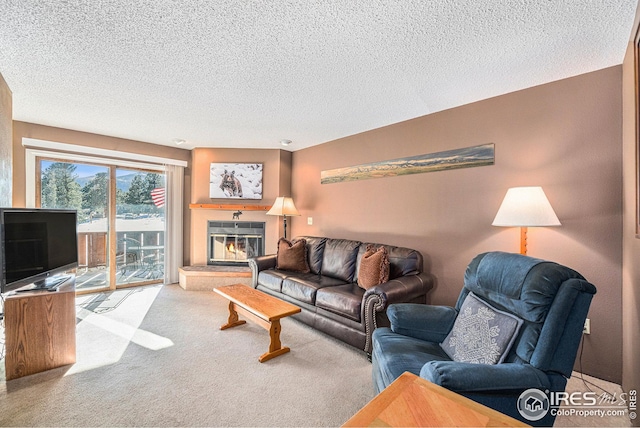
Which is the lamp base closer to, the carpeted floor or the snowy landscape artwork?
the carpeted floor

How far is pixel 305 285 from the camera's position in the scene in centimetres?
320

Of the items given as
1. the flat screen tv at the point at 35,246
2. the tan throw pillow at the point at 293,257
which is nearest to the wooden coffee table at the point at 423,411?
the flat screen tv at the point at 35,246

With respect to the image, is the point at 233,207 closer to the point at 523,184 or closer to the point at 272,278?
the point at 272,278

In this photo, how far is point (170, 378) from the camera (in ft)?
6.96

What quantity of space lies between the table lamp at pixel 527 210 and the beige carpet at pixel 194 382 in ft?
4.10

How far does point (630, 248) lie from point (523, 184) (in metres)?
0.88

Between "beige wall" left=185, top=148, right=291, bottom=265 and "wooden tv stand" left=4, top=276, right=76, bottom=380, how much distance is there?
2.62m

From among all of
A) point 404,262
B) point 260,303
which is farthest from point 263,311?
point 404,262

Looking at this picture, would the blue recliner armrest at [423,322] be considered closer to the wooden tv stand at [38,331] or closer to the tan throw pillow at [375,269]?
the tan throw pillow at [375,269]

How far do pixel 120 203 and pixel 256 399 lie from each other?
159 inches

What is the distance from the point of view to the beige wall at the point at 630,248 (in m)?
1.71

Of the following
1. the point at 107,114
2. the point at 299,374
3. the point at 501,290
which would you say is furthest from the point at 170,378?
the point at 107,114

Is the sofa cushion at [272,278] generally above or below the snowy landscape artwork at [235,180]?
below

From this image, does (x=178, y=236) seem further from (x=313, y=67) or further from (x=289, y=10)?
(x=289, y=10)
